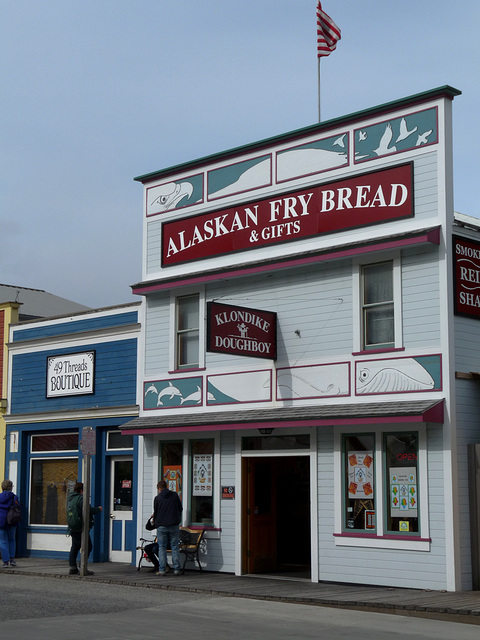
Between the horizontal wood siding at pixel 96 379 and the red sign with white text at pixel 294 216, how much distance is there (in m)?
2.41

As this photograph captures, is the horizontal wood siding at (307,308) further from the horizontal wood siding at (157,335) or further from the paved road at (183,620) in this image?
the paved road at (183,620)

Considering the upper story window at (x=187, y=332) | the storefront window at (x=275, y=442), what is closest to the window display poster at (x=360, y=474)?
the storefront window at (x=275, y=442)

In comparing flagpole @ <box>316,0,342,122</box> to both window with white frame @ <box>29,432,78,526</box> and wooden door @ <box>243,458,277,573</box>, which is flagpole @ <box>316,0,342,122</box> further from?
window with white frame @ <box>29,432,78,526</box>

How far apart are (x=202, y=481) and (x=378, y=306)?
517cm

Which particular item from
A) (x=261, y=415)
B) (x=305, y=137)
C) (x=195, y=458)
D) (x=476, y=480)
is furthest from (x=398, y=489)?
(x=305, y=137)

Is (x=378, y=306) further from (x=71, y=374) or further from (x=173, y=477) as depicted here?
(x=71, y=374)

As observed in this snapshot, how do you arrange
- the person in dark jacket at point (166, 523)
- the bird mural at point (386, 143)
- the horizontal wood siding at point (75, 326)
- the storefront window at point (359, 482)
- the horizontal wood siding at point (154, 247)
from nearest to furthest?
the storefront window at point (359, 482), the bird mural at point (386, 143), the person in dark jacket at point (166, 523), the horizontal wood siding at point (154, 247), the horizontal wood siding at point (75, 326)

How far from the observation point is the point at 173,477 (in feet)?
63.9

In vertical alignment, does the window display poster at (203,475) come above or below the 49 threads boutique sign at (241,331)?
below

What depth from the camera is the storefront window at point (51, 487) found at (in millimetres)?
22172

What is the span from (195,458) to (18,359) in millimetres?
6705

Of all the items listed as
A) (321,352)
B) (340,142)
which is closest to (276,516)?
(321,352)

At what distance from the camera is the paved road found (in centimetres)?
1102

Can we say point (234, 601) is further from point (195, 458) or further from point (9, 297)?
point (9, 297)
